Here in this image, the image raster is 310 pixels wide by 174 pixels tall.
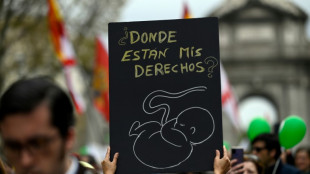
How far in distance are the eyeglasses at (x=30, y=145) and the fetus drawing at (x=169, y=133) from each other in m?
1.65

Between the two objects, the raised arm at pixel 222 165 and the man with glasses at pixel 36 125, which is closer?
the man with glasses at pixel 36 125

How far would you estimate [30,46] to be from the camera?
27.4m

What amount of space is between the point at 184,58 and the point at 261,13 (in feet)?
184

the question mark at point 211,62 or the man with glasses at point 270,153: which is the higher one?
the question mark at point 211,62

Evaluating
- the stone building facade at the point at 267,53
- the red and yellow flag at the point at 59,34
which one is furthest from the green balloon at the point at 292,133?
the stone building facade at the point at 267,53

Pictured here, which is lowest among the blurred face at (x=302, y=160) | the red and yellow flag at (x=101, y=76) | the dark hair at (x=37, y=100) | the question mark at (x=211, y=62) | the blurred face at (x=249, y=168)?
the blurred face at (x=302, y=160)

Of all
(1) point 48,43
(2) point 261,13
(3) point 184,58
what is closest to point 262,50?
(2) point 261,13

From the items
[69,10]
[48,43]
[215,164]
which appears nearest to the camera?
[215,164]

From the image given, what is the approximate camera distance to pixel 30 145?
299 centimetres

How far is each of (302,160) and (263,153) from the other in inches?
152

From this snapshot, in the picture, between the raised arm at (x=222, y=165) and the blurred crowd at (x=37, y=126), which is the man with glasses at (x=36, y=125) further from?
the raised arm at (x=222, y=165)

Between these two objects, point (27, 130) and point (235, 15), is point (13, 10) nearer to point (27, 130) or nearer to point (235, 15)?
point (27, 130)

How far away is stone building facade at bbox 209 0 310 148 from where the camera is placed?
59.8 metres

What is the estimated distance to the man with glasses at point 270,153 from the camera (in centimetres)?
761
